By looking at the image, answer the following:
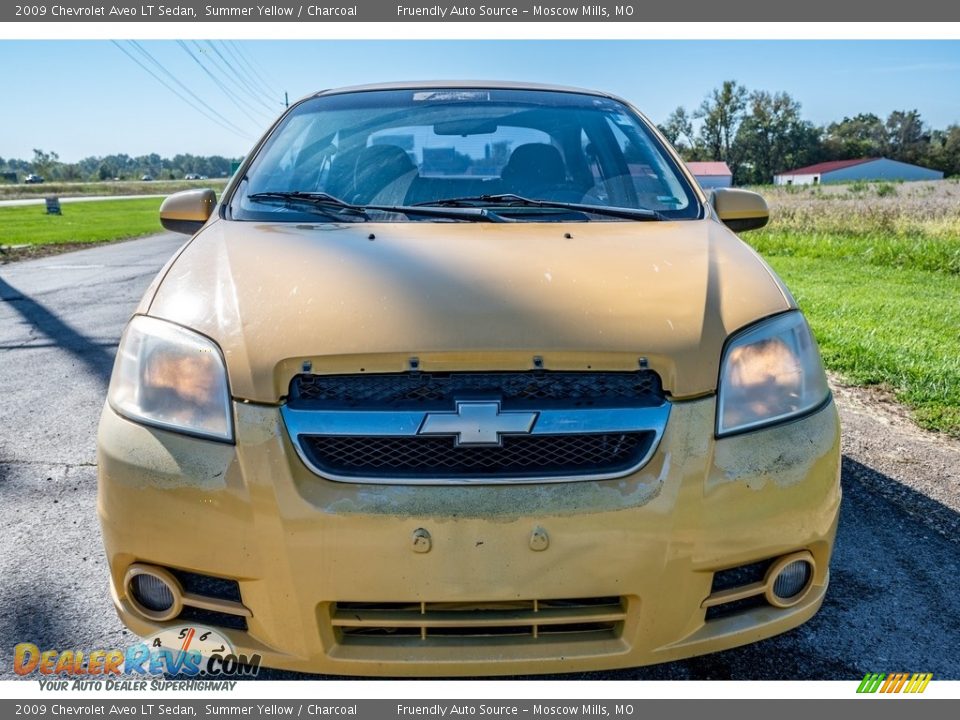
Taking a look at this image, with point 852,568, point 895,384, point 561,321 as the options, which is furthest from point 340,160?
point 895,384

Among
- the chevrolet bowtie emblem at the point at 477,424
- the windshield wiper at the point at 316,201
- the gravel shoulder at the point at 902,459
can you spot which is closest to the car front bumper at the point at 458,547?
the chevrolet bowtie emblem at the point at 477,424

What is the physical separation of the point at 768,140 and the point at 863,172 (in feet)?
44.2

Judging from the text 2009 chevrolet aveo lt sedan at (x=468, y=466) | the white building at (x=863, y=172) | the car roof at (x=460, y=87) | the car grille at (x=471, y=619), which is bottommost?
the white building at (x=863, y=172)

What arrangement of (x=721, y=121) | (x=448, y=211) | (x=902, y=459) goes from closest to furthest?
(x=448, y=211), (x=902, y=459), (x=721, y=121)

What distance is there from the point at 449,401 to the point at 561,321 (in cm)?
33

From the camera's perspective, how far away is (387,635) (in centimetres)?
175

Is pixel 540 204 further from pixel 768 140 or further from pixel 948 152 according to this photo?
pixel 948 152

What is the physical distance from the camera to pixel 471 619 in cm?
173

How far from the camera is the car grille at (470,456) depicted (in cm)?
174

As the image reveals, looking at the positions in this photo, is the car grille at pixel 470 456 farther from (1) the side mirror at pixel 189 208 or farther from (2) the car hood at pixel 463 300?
(1) the side mirror at pixel 189 208

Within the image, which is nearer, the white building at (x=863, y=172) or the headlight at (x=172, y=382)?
the headlight at (x=172, y=382)

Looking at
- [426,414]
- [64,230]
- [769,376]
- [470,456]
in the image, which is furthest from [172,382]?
[64,230]

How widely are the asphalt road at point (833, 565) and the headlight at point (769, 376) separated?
0.79 metres

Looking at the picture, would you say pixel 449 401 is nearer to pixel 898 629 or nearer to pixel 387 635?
pixel 387 635
